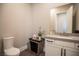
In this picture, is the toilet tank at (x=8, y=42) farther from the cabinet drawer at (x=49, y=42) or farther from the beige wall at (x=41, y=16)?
the cabinet drawer at (x=49, y=42)

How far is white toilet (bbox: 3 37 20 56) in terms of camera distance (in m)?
1.58

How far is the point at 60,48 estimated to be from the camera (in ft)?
5.26

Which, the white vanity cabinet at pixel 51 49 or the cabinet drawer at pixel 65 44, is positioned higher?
the cabinet drawer at pixel 65 44

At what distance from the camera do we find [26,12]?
5.37 feet

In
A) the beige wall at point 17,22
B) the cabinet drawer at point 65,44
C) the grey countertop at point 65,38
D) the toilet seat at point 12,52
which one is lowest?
the toilet seat at point 12,52

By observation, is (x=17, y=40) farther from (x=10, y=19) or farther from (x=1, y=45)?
(x=10, y=19)

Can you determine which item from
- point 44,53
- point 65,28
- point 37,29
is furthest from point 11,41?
point 65,28

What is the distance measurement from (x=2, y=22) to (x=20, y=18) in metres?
0.31

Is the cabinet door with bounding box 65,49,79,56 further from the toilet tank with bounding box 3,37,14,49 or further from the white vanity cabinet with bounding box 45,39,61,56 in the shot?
Answer: the toilet tank with bounding box 3,37,14,49

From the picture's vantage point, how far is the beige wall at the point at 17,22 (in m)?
1.56

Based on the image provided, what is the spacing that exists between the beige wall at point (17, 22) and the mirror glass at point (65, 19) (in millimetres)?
435

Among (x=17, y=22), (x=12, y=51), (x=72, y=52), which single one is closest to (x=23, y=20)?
(x=17, y=22)

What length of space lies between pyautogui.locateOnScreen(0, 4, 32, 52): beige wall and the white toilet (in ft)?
0.23

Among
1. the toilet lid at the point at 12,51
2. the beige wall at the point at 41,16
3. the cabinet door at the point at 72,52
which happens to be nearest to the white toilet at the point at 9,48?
the toilet lid at the point at 12,51
